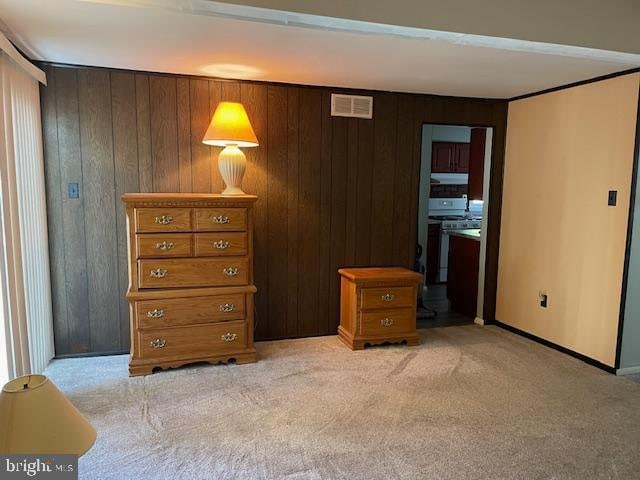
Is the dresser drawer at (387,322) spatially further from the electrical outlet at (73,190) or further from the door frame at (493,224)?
the electrical outlet at (73,190)

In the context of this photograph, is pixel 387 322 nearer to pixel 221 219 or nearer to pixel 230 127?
pixel 221 219

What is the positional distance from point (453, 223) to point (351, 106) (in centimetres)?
288

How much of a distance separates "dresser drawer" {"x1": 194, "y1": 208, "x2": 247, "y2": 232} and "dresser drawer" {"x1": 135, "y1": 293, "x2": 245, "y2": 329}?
18.7 inches

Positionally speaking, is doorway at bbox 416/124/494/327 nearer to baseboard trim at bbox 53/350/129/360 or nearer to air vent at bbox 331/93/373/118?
air vent at bbox 331/93/373/118

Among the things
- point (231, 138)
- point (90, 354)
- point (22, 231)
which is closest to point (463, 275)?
point (231, 138)

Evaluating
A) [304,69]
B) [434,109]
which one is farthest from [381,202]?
[304,69]

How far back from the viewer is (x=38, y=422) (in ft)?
3.58

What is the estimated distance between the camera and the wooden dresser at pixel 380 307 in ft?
12.3

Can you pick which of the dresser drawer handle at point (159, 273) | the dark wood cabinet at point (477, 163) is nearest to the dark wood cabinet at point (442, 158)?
the dark wood cabinet at point (477, 163)

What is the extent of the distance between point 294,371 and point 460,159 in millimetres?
4685

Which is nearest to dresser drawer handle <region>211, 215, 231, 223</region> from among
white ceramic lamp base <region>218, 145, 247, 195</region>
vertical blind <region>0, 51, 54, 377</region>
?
white ceramic lamp base <region>218, 145, 247, 195</region>

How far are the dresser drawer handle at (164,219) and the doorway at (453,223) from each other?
8.57 ft

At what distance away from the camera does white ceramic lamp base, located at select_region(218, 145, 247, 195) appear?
3.43 meters

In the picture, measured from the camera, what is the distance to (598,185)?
343 cm
